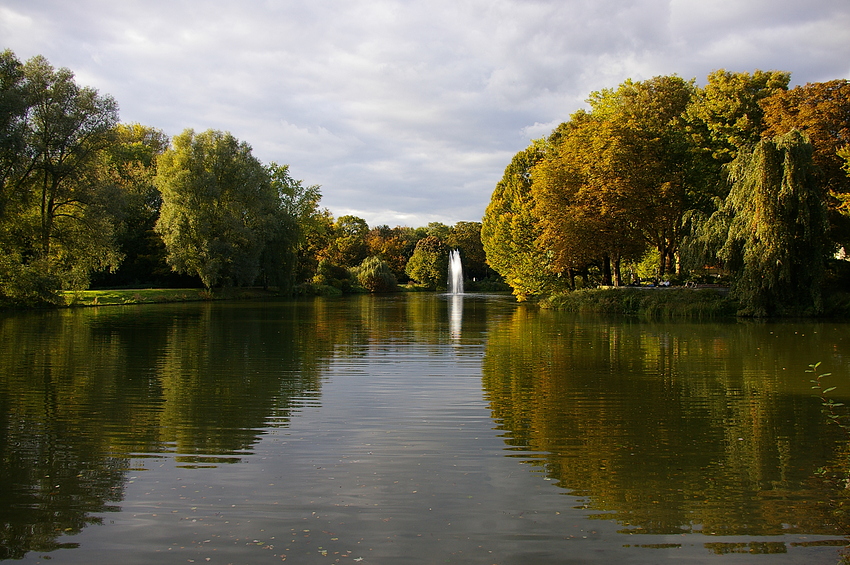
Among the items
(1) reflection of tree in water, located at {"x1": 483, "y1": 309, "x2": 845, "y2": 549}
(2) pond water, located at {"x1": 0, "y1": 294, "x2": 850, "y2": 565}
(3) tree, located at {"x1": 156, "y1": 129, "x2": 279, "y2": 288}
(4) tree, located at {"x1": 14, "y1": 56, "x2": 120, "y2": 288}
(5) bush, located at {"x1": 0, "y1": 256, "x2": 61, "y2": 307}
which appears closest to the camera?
(2) pond water, located at {"x1": 0, "y1": 294, "x2": 850, "y2": 565}

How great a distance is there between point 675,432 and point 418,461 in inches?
128

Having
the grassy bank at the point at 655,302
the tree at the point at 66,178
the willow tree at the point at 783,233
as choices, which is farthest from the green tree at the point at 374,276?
the willow tree at the point at 783,233

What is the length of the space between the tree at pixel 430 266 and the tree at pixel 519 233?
98.8ft

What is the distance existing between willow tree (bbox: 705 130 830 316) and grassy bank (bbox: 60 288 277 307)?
111 ft

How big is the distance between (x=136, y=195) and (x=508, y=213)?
29294 mm

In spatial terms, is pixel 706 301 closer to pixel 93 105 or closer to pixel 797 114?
pixel 797 114

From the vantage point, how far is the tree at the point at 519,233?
128 feet

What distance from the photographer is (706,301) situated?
85.1 feet

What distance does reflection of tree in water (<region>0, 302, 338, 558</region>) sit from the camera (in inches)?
197

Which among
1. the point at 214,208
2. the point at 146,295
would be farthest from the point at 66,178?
the point at 214,208

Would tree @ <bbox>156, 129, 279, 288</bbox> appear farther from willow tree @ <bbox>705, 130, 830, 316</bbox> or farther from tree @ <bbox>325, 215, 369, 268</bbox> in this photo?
willow tree @ <bbox>705, 130, 830, 316</bbox>

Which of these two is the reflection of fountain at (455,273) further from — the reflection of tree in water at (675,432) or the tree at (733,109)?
the reflection of tree in water at (675,432)

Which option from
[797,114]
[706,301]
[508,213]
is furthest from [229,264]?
[797,114]

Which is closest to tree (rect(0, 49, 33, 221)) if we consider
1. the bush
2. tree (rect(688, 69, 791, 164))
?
the bush
